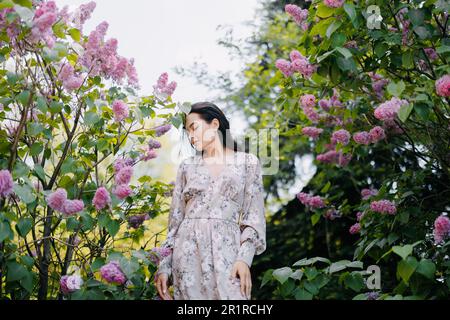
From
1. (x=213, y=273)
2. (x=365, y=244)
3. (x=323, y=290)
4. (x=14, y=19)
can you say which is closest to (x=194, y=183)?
(x=213, y=273)

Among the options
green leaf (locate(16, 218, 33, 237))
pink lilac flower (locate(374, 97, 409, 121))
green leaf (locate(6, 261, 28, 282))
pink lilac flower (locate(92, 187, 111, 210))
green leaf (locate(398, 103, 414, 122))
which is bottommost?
green leaf (locate(6, 261, 28, 282))

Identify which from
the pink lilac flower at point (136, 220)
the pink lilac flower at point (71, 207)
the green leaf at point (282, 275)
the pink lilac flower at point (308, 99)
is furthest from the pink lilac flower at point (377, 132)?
the pink lilac flower at point (71, 207)

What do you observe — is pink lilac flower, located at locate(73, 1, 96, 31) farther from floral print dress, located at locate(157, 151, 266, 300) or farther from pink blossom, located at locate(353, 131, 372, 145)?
pink blossom, located at locate(353, 131, 372, 145)

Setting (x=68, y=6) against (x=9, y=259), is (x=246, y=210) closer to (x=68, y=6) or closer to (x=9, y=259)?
(x=9, y=259)

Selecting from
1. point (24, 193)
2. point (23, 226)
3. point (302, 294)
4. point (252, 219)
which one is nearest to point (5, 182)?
point (24, 193)

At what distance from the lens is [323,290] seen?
596 cm

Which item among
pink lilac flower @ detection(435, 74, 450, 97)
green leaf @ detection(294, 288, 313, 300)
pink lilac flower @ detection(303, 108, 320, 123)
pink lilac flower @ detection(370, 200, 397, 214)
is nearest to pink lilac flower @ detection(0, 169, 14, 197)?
green leaf @ detection(294, 288, 313, 300)

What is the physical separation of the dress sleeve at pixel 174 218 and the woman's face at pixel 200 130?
0.42 feet

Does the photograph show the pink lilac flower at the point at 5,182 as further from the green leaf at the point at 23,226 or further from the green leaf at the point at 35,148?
the green leaf at the point at 35,148

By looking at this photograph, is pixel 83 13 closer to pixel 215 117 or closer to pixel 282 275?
pixel 215 117

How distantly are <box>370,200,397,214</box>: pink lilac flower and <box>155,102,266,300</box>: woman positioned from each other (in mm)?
877

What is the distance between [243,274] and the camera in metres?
2.34

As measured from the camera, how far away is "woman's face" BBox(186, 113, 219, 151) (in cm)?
267

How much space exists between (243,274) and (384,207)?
112 cm
